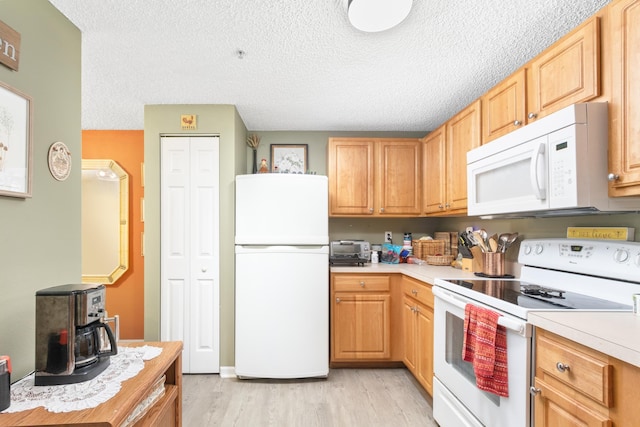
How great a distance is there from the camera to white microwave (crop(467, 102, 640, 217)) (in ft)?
4.22

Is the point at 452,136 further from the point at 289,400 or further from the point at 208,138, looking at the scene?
the point at 289,400

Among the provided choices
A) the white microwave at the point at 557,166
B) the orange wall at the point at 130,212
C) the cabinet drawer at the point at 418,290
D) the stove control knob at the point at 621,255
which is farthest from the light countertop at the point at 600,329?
the orange wall at the point at 130,212

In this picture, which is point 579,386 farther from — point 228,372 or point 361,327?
point 228,372

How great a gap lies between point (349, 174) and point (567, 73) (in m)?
1.95

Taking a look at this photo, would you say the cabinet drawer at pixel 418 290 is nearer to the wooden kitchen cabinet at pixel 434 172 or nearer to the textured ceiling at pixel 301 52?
the wooden kitchen cabinet at pixel 434 172

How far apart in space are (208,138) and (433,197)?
2.14 metres

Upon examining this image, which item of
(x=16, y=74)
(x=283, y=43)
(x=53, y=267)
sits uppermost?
(x=283, y=43)

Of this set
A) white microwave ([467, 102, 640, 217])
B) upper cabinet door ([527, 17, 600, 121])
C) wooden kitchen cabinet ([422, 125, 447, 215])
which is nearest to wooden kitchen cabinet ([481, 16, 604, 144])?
upper cabinet door ([527, 17, 600, 121])

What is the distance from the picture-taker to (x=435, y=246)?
3.15 metres

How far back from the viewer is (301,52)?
187 cm

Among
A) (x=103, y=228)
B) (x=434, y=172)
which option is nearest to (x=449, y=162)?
(x=434, y=172)

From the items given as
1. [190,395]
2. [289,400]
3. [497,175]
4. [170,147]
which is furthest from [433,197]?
[190,395]

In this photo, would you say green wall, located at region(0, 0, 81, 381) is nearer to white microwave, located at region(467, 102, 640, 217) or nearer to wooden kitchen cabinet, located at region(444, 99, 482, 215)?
white microwave, located at region(467, 102, 640, 217)

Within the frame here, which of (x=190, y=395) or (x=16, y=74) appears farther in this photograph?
(x=190, y=395)
